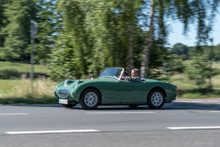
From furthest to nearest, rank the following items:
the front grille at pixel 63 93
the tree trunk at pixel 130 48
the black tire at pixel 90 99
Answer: the tree trunk at pixel 130 48
the front grille at pixel 63 93
the black tire at pixel 90 99

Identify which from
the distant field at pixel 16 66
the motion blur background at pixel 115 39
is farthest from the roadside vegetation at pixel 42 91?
the distant field at pixel 16 66

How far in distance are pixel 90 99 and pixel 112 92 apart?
0.75 m

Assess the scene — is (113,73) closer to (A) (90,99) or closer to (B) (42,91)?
(A) (90,99)

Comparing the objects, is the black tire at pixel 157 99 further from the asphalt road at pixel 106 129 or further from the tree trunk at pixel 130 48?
the tree trunk at pixel 130 48

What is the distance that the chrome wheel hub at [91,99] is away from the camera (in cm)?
1082

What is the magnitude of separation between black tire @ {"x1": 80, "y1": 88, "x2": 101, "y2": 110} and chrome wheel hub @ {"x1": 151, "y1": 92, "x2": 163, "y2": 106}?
201 cm

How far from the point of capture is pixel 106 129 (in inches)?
299

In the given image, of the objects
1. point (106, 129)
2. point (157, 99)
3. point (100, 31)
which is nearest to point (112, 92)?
point (157, 99)

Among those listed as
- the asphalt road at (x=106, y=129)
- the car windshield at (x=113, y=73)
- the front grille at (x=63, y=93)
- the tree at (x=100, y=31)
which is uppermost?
the tree at (x=100, y=31)

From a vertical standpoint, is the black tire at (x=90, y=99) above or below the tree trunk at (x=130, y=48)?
below

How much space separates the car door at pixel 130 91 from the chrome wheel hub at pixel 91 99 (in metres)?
0.86

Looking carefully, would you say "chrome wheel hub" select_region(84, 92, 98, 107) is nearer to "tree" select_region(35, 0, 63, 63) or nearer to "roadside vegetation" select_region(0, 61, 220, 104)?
"roadside vegetation" select_region(0, 61, 220, 104)

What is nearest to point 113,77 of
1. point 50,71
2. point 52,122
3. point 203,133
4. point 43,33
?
point 52,122

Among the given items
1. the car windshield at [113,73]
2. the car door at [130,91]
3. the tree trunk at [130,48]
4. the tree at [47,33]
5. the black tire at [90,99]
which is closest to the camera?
the black tire at [90,99]
